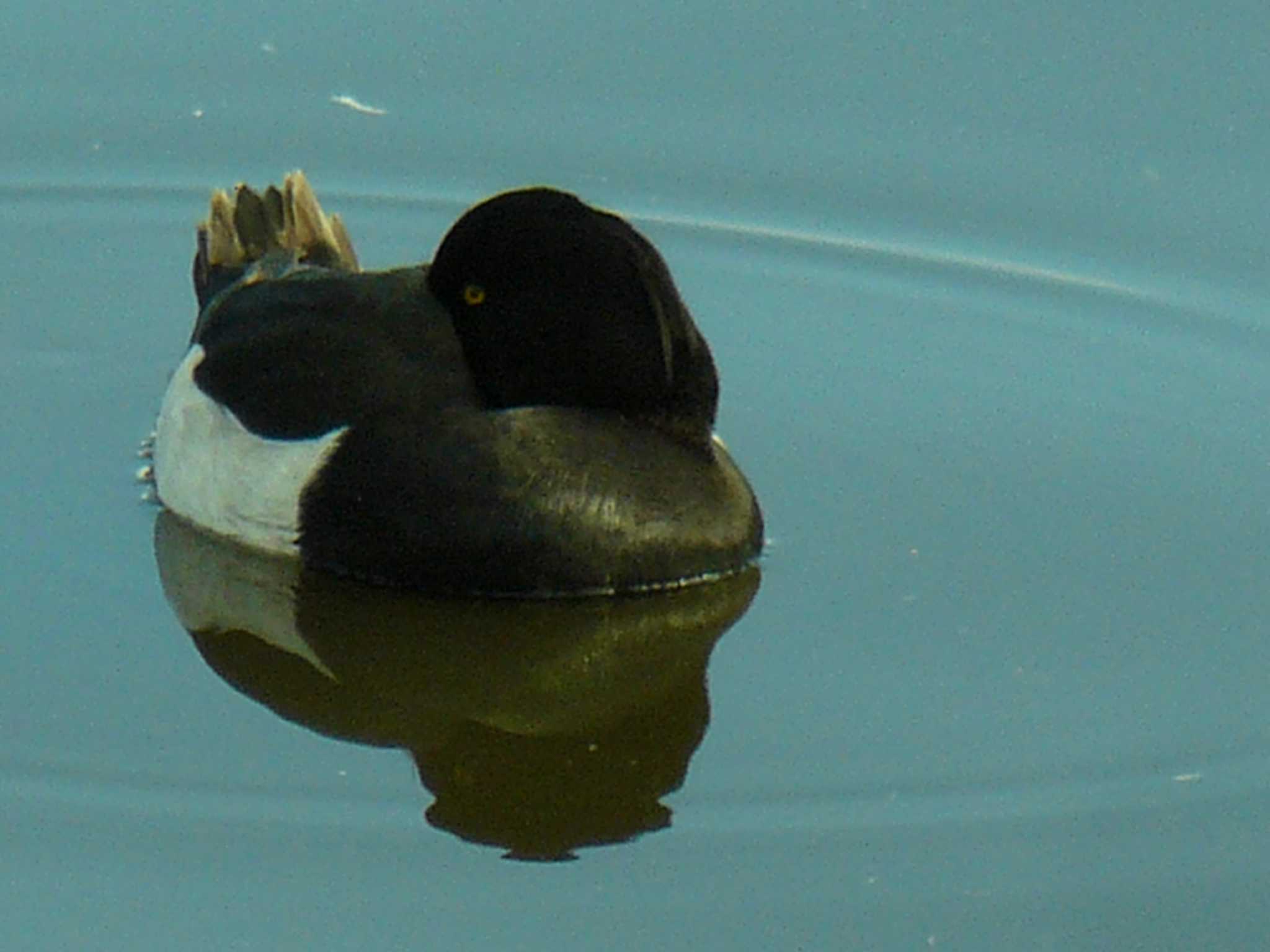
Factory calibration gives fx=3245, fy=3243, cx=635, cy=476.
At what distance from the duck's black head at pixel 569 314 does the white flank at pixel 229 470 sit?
0.41 metres

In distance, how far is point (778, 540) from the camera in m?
7.38

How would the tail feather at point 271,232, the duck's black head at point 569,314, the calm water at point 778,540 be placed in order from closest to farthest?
the calm water at point 778,540, the duck's black head at point 569,314, the tail feather at point 271,232

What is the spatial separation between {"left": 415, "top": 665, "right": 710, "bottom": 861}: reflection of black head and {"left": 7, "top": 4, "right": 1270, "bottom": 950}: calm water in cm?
2

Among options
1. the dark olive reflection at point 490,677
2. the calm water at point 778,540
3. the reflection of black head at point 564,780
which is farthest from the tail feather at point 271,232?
the reflection of black head at point 564,780

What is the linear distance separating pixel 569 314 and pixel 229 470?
87 cm

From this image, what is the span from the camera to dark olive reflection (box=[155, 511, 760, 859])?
6.20 m

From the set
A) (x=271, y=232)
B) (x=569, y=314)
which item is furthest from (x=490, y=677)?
(x=271, y=232)

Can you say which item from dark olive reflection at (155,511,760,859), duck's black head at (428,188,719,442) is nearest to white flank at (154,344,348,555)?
dark olive reflection at (155,511,760,859)

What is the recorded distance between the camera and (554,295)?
23.4 ft

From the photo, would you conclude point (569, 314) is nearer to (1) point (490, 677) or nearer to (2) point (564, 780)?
(1) point (490, 677)

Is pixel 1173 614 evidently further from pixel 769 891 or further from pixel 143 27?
pixel 143 27

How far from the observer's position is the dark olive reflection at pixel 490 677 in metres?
6.20

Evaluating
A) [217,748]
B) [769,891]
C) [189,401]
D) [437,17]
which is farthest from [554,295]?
[437,17]

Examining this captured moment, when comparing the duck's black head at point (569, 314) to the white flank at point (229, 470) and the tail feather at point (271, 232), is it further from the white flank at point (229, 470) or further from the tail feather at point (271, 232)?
the tail feather at point (271, 232)
